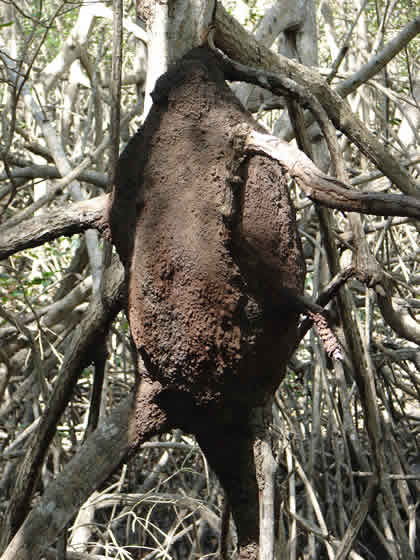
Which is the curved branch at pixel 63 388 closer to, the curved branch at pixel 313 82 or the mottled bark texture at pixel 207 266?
the mottled bark texture at pixel 207 266

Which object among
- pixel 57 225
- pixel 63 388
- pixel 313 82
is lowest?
pixel 63 388

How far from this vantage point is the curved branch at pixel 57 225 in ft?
4.24

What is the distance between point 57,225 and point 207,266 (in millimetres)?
383

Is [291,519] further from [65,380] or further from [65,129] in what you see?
[65,129]

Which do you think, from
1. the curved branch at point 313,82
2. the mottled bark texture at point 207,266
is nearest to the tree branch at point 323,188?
the mottled bark texture at point 207,266

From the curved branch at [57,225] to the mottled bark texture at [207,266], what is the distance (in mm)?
58

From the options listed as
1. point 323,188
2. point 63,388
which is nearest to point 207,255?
point 323,188

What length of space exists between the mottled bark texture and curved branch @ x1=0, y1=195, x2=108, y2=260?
6 centimetres

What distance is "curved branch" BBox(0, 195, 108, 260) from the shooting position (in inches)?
50.9

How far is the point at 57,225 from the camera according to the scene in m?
1.30

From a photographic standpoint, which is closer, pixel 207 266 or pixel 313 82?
pixel 207 266

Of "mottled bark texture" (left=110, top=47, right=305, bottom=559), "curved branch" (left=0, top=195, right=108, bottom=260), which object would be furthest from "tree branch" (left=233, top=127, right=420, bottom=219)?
"curved branch" (left=0, top=195, right=108, bottom=260)

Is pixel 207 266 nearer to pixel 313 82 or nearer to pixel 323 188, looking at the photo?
pixel 323 188

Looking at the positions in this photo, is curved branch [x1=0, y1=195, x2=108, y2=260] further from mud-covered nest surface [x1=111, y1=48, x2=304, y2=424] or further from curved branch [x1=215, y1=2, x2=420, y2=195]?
curved branch [x1=215, y1=2, x2=420, y2=195]
